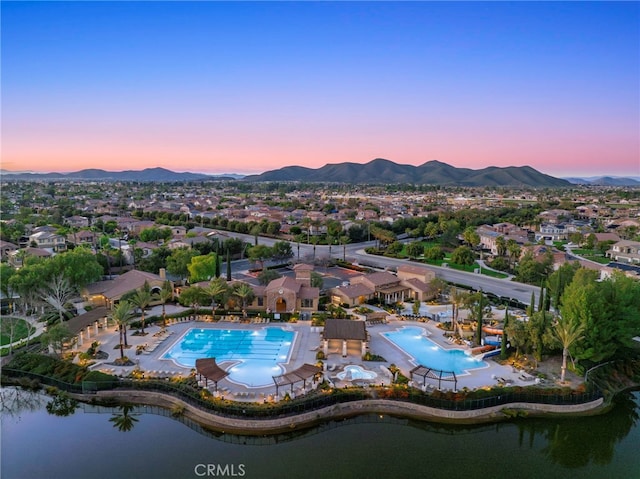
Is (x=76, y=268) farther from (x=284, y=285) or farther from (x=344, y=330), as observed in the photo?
(x=344, y=330)

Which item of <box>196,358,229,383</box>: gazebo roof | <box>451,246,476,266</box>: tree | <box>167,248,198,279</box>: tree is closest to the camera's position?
<box>196,358,229,383</box>: gazebo roof

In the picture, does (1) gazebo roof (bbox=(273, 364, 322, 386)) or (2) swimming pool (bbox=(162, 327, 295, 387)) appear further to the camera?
(2) swimming pool (bbox=(162, 327, 295, 387))

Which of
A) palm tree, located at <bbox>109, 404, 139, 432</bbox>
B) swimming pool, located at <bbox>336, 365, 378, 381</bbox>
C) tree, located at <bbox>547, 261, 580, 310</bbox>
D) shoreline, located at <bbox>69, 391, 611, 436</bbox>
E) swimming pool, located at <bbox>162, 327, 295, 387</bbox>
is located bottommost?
palm tree, located at <bbox>109, 404, 139, 432</bbox>

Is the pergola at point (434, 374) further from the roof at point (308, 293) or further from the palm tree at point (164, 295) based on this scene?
the palm tree at point (164, 295)

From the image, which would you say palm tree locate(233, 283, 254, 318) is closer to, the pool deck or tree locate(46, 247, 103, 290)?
the pool deck

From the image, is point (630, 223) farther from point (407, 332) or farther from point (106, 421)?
point (106, 421)

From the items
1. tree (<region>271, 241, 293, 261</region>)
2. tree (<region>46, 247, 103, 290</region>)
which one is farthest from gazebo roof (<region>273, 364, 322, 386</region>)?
tree (<region>271, 241, 293, 261</region>)

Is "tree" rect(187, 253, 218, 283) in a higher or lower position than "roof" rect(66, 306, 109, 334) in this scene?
higher
